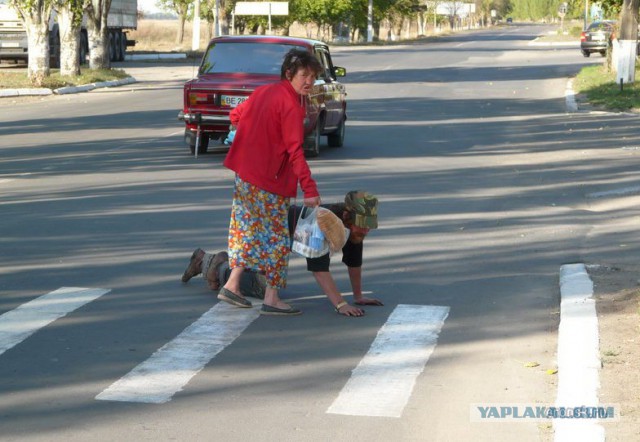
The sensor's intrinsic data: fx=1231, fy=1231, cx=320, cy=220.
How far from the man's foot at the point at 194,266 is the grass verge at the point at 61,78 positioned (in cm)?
2583

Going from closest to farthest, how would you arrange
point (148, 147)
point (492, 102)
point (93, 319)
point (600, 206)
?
point (93, 319) → point (600, 206) → point (148, 147) → point (492, 102)

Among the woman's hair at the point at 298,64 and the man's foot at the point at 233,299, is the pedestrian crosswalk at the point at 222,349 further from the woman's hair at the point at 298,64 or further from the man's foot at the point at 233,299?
the woman's hair at the point at 298,64

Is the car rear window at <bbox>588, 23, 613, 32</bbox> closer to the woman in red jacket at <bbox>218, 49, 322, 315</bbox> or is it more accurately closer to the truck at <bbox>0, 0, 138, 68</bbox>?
the truck at <bbox>0, 0, 138, 68</bbox>

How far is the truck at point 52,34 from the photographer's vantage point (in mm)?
42812

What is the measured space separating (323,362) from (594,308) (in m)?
2.20

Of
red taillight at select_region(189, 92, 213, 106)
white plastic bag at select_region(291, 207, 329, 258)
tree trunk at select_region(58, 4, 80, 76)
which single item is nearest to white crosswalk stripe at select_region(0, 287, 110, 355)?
white plastic bag at select_region(291, 207, 329, 258)

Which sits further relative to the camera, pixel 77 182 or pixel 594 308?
pixel 77 182

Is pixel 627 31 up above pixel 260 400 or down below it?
above

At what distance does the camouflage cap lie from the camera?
8164 millimetres

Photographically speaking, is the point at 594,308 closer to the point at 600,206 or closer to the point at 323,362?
the point at 323,362

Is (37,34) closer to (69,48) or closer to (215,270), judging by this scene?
(69,48)

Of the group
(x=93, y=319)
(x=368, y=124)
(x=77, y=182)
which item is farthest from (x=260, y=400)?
(x=368, y=124)

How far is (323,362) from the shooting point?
6984mm

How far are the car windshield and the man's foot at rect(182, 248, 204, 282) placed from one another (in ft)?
30.1
